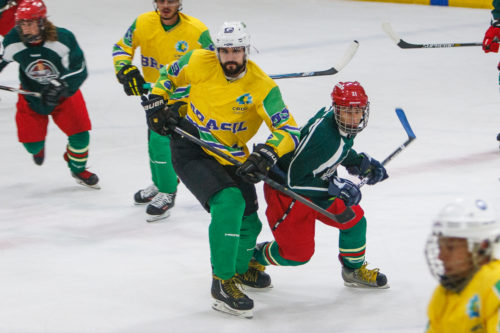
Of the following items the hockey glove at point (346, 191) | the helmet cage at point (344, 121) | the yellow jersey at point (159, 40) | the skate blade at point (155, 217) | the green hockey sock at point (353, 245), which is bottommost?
the skate blade at point (155, 217)

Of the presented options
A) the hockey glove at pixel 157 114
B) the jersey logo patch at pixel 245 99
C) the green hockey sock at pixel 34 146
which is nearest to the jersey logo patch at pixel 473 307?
the jersey logo patch at pixel 245 99

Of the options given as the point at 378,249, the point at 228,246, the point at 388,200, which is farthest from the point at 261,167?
the point at 388,200

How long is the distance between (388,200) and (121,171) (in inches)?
62.3

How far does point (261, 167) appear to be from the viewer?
3.04m

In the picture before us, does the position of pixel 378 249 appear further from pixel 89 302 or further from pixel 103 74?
pixel 103 74

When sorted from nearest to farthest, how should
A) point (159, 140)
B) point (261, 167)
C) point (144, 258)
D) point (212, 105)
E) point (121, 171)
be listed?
point (261, 167)
point (212, 105)
point (144, 258)
point (159, 140)
point (121, 171)

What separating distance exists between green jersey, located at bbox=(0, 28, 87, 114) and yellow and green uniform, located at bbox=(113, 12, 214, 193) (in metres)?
0.32

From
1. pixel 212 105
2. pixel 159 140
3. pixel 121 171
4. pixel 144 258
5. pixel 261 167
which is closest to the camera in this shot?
pixel 261 167

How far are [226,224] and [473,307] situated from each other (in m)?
1.38

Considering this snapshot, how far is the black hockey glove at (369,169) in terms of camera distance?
334cm

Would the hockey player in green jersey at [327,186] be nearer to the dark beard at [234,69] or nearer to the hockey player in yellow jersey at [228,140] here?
the hockey player in yellow jersey at [228,140]

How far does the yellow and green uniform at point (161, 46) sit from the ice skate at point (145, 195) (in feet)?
0.52

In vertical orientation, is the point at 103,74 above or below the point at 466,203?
below

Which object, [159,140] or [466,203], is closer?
[466,203]
